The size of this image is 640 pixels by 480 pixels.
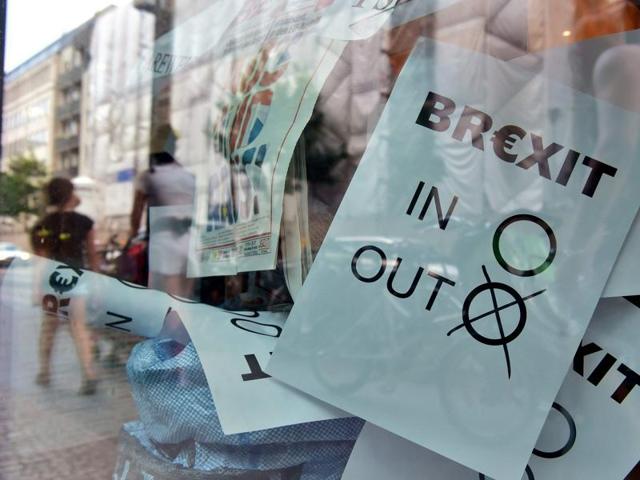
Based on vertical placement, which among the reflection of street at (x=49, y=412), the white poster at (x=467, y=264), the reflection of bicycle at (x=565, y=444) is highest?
the white poster at (x=467, y=264)

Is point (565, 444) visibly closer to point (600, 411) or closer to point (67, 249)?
point (600, 411)

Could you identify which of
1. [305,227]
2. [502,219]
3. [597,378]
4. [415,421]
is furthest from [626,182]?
[305,227]

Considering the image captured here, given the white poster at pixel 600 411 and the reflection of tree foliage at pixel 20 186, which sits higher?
the reflection of tree foliage at pixel 20 186

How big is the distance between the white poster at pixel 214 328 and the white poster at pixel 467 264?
0.18 ft

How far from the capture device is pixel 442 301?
946 millimetres

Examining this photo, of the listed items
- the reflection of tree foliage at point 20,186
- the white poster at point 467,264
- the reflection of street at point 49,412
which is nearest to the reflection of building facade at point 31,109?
the reflection of tree foliage at point 20,186

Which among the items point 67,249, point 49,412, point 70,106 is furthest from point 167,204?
point 70,106

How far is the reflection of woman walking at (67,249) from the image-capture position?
1701mm

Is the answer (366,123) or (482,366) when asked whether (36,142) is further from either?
(482,366)

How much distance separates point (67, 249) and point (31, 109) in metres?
0.88

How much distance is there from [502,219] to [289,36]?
24.7 inches

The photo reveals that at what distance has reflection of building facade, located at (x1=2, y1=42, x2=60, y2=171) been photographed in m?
2.15

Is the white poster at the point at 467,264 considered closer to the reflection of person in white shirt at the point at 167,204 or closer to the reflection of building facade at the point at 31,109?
the reflection of person in white shirt at the point at 167,204

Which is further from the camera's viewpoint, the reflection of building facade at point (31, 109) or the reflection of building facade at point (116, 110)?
the reflection of building facade at point (116, 110)
